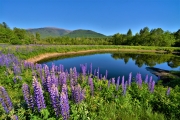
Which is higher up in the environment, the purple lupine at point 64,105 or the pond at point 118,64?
the purple lupine at point 64,105

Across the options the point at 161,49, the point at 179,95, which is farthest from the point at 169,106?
the point at 161,49

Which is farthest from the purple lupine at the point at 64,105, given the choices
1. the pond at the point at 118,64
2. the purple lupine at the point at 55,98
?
the pond at the point at 118,64

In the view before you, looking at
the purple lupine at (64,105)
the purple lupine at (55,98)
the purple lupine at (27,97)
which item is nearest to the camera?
the purple lupine at (64,105)

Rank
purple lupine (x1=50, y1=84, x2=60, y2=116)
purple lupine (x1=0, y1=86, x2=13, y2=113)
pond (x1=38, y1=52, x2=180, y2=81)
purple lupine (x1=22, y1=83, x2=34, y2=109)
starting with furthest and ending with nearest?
pond (x1=38, y1=52, x2=180, y2=81) → purple lupine (x1=0, y1=86, x2=13, y2=113) → purple lupine (x1=22, y1=83, x2=34, y2=109) → purple lupine (x1=50, y1=84, x2=60, y2=116)

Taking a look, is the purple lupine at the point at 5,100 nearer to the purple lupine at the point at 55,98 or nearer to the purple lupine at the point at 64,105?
the purple lupine at the point at 55,98

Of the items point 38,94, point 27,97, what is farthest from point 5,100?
point 38,94

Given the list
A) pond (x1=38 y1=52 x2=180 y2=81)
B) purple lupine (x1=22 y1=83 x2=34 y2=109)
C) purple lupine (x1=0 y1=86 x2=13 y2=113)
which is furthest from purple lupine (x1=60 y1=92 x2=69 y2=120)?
pond (x1=38 y1=52 x2=180 y2=81)

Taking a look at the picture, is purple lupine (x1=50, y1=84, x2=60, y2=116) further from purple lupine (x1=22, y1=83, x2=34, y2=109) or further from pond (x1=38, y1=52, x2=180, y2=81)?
pond (x1=38, y1=52, x2=180, y2=81)

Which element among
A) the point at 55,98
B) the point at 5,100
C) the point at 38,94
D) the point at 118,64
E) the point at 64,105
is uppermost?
the point at 38,94

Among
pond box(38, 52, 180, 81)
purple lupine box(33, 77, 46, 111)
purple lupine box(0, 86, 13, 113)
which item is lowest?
pond box(38, 52, 180, 81)

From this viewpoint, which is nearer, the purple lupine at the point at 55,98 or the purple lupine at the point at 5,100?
the purple lupine at the point at 55,98

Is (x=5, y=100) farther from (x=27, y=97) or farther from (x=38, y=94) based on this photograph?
(x=38, y=94)

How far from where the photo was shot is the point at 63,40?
8375 centimetres

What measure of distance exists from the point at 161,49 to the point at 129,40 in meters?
27.1
